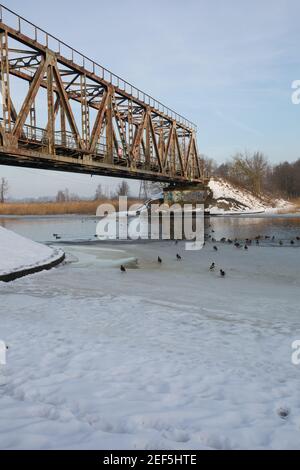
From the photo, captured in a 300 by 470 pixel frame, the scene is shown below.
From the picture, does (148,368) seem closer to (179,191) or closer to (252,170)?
(179,191)

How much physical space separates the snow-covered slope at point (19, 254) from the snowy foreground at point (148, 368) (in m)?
2.00

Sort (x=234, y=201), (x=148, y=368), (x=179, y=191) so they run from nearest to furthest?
(x=148, y=368), (x=179, y=191), (x=234, y=201)

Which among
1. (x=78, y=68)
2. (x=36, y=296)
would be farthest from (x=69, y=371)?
(x=78, y=68)

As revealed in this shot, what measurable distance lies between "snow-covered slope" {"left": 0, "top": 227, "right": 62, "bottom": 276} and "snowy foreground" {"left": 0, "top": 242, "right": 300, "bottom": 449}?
200 centimetres

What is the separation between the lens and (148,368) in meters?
3.98

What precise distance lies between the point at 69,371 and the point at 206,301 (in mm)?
4022

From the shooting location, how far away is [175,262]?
1369cm

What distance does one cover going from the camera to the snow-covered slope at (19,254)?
10.1 meters

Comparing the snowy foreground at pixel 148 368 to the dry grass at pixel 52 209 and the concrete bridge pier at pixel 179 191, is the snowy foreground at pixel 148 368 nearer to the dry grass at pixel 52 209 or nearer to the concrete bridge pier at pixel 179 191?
the concrete bridge pier at pixel 179 191

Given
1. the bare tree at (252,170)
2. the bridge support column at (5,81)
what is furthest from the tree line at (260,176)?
the bridge support column at (5,81)

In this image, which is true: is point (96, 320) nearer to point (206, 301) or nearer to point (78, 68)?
point (206, 301)

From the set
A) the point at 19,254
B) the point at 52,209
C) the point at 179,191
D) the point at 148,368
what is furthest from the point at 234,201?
the point at 148,368

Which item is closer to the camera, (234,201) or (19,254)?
(19,254)

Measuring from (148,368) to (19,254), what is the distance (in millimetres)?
8668
